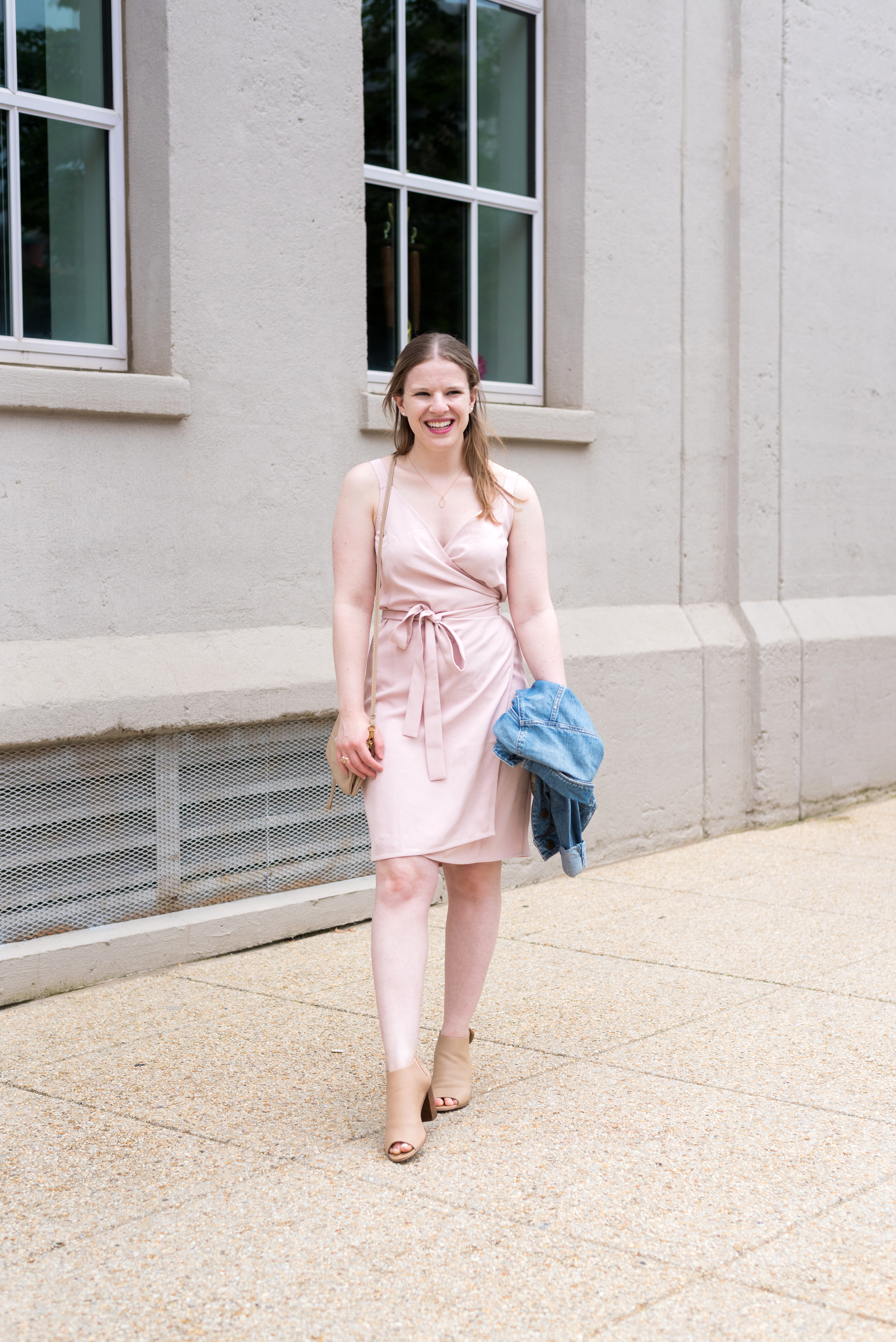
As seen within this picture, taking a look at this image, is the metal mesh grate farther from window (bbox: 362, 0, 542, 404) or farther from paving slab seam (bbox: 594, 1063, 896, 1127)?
paving slab seam (bbox: 594, 1063, 896, 1127)

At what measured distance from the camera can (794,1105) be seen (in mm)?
3607

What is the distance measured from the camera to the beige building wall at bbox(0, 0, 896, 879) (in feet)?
16.4

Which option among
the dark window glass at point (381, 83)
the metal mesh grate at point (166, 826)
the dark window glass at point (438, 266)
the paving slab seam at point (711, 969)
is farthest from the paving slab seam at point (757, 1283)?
the dark window glass at point (381, 83)

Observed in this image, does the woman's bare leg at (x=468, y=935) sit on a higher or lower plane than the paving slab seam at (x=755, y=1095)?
higher

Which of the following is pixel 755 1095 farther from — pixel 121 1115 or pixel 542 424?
pixel 542 424

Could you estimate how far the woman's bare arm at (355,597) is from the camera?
136 inches

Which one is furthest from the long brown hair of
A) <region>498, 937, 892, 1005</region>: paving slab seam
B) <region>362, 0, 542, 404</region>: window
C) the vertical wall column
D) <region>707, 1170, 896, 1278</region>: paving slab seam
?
the vertical wall column

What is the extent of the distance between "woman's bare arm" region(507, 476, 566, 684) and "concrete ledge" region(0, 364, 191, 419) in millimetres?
1830

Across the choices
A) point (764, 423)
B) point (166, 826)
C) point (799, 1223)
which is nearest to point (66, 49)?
point (166, 826)

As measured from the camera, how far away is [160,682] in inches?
197

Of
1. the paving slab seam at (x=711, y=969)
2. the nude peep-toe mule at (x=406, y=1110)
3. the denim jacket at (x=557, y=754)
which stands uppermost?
the denim jacket at (x=557, y=754)

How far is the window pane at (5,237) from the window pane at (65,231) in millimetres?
52

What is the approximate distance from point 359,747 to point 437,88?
4.06m

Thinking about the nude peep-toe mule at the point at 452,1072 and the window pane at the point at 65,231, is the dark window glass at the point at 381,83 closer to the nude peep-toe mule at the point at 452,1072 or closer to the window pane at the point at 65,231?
the window pane at the point at 65,231
